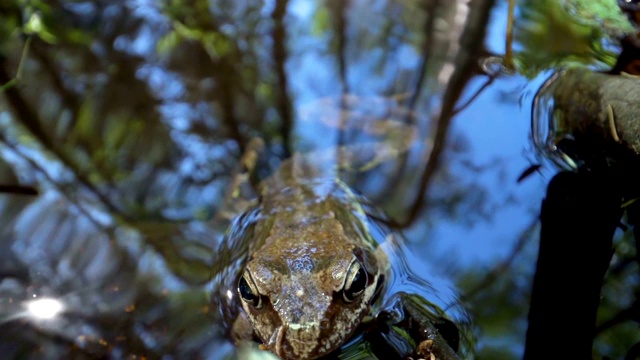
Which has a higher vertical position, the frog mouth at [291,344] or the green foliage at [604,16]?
the green foliage at [604,16]

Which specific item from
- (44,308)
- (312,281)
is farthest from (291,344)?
(44,308)

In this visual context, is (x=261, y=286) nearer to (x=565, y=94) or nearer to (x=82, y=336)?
(x=82, y=336)

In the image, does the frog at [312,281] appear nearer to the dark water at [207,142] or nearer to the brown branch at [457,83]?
the dark water at [207,142]

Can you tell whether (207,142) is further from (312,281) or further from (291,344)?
(291,344)

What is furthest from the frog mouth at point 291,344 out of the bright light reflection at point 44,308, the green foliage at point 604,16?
the green foliage at point 604,16

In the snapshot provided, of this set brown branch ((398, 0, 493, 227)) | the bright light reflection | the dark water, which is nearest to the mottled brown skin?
the dark water

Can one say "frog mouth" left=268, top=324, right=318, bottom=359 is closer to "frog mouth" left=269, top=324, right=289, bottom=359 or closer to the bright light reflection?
"frog mouth" left=269, top=324, right=289, bottom=359

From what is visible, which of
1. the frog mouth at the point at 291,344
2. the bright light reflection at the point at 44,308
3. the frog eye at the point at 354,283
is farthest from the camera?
the bright light reflection at the point at 44,308
